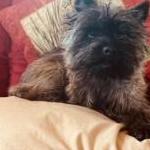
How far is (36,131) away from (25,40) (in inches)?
13.9

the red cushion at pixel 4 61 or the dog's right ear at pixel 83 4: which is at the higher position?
the dog's right ear at pixel 83 4

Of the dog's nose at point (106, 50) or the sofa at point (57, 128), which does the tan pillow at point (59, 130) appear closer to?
the sofa at point (57, 128)

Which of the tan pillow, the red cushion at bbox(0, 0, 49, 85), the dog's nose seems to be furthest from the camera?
the red cushion at bbox(0, 0, 49, 85)

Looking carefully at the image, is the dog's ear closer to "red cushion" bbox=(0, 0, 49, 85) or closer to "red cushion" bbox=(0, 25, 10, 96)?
"red cushion" bbox=(0, 0, 49, 85)

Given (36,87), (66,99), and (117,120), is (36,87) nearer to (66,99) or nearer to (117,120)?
(66,99)

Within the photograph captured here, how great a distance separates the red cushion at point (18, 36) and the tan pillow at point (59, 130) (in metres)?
0.22

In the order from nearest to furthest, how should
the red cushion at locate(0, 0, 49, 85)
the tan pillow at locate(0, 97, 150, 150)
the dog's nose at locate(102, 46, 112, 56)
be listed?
the tan pillow at locate(0, 97, 150, 150) → the dog's nose at locate(102, 46, 112, 56) → the red cushion at locate(0, 0, 49, 85)

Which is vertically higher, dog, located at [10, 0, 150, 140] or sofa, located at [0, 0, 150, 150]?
dog, located at [10, 0, 150, 140]

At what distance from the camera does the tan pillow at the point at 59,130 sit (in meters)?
0.97

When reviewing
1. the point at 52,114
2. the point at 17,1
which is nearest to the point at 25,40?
the point at 17,1

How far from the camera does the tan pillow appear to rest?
3.18 feet

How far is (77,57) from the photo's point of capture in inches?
43.9

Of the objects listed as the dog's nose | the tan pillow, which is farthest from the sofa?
the dog's nose

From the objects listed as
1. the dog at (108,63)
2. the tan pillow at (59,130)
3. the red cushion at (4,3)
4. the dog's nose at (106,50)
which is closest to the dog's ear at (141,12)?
the dog at (108,63)
